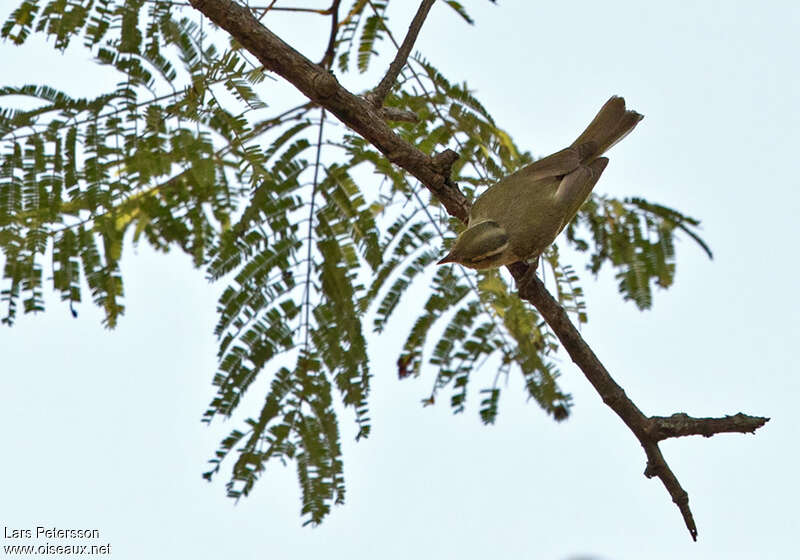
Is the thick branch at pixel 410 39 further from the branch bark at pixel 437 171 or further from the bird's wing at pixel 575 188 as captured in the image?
the bird's wing at pixel 575 188

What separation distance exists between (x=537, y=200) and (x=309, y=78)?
1.34 m

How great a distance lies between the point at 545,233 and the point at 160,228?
7.65 ft

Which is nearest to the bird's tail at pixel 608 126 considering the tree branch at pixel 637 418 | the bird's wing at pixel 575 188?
the bird's wing at pixel 575 188

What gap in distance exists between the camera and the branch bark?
348cm

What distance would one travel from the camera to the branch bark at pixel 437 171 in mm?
3482

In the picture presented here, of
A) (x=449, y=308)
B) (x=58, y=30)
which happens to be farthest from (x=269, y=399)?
(x=58, y=30)

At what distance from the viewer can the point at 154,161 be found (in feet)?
15.8

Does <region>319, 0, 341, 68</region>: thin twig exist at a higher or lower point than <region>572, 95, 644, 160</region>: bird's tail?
higher

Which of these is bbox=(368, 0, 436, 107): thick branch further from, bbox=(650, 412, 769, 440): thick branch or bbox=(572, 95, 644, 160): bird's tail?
bbox=(650, 412, 769, 440): thick branch

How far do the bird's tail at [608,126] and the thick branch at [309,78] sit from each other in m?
1.34

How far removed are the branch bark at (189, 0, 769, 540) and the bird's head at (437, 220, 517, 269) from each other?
0.92 feet

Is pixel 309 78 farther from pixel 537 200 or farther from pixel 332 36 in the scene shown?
pixel 332 36

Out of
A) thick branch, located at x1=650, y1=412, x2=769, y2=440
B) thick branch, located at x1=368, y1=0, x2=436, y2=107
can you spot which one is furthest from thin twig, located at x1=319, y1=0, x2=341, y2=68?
thick branch, located at x1=650, y1=412, x2=769, y2=440

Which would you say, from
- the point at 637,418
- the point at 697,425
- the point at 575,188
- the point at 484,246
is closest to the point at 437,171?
the point at 484,246
